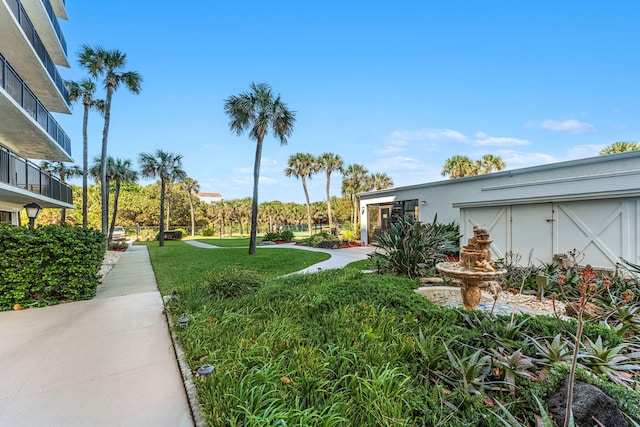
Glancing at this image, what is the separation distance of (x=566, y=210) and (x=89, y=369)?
9.51 meters

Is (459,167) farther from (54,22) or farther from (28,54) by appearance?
(54,22)

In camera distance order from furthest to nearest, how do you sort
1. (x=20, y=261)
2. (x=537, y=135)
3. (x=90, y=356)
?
(x=537, y=135) → (x=20, y=261) → (x=90, y=356)

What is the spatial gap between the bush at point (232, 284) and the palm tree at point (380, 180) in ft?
91.9

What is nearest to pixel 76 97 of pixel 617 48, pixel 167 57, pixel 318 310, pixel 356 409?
pixel 167 57

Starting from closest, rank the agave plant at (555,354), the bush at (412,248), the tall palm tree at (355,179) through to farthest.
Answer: the agave plant at (555,354), the bush at (412,248), the tall palm tree at (355,179)

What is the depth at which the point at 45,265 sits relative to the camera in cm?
536

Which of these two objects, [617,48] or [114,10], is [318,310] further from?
[617,48]

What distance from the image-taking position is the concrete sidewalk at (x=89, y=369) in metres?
2.25

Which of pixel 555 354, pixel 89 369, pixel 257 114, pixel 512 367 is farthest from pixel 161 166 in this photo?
pixel 555 354

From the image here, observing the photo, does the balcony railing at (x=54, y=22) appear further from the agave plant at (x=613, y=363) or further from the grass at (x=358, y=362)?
the agave plant at (x=613, y=363)

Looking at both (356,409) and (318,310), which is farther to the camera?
(318,310)

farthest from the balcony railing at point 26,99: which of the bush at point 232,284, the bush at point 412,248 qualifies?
the bush at point 412,248

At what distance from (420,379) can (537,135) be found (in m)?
15.5

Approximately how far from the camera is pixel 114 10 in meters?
9.34
